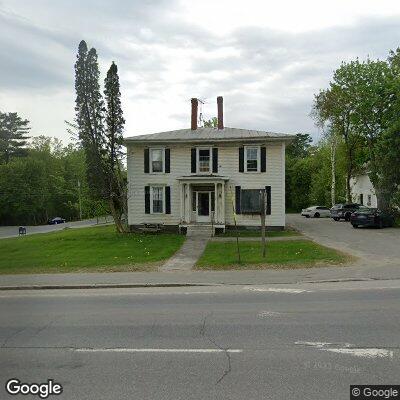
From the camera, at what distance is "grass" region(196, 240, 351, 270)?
15789mm

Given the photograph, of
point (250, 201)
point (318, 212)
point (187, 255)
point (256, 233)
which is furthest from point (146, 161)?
point (318, 212)

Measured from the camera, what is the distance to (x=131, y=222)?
30641 mm

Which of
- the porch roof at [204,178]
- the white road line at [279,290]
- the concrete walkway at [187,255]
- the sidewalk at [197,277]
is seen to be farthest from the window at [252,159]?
the white road line at [279,290]

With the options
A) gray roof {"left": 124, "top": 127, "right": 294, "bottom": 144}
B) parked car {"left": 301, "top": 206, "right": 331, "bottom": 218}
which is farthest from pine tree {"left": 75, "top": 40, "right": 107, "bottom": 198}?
parked car {"left": 301, "top": 206, "right": 331, "bottom": 218}

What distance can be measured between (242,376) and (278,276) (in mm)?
8349

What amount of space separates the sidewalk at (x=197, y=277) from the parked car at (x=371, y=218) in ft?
54.5

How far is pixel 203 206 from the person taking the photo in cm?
3055

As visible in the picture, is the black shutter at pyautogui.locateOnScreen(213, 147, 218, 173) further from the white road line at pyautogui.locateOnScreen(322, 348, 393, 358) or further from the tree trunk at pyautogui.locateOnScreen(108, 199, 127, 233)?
the white road line at pyautogui.locateOnScreen(322, 348, 393, 358)

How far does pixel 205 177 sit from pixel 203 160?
176 centimetres

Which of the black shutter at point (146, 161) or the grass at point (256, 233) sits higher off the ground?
the black shutter at point (146, 161)

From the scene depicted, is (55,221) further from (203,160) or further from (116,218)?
(203,160)

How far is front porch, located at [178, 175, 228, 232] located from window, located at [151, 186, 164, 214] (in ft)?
5.25

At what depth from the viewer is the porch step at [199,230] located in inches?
1115

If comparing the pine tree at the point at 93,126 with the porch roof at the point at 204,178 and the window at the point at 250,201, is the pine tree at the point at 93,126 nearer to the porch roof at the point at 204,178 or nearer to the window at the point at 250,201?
the porch roof at the point at 204,178
